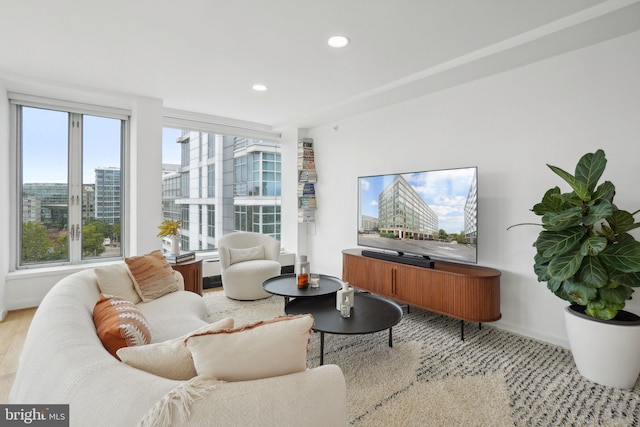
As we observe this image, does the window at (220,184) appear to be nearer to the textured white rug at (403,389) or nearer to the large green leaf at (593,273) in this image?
the textured white rug at (403,389)

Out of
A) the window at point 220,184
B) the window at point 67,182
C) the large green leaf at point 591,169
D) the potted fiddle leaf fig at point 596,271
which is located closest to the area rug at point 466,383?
the potted fiddle leaf fig at point 596,271

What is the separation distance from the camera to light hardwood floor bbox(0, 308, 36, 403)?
2.26 metres

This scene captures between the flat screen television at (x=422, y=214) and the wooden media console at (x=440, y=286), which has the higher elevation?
the flat screen television at (x=422, y=214)

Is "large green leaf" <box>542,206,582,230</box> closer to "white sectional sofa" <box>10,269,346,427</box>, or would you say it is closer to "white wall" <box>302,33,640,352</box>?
"white wall" <box>302,33,640,352</box>

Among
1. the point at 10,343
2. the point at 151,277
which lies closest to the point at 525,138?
the point at 151,277

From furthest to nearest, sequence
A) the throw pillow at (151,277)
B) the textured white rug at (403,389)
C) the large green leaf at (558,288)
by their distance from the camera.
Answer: the throw pillow at (151,277) → the large green leaf at (558,288) → the textured white rug at (403,389)

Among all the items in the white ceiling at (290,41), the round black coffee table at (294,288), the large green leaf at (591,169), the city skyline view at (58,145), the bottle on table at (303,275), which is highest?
the white ceiling at (290,41)

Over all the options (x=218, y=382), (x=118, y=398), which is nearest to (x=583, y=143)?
(x=218, y=382)

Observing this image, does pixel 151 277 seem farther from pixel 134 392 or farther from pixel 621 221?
pixel 621 221

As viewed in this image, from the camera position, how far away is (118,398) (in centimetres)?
89

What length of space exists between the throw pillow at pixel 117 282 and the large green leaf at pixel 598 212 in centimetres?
328

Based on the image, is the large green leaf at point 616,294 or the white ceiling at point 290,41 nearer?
the large green leaf at point 616,294

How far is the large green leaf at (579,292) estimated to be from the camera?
213cm

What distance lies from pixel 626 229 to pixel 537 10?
160cm
